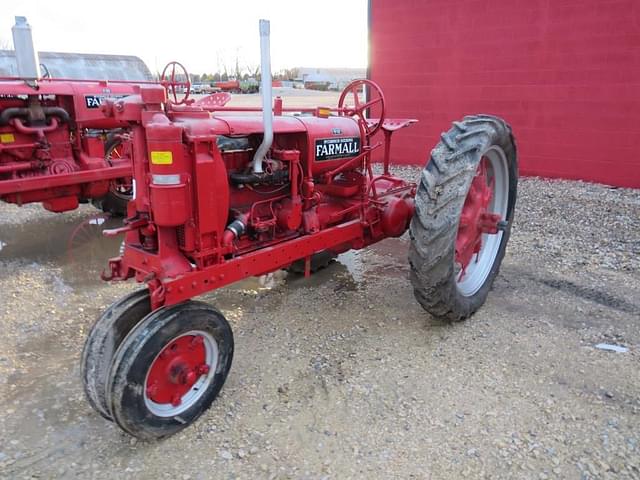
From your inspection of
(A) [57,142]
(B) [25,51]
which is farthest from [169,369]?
(B) [25,51]

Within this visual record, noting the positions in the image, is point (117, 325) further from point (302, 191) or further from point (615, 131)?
point (615, 131)

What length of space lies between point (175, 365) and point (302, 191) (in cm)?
139

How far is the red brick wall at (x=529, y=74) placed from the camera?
22.9 feet

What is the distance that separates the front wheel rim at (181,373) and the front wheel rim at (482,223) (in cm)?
182

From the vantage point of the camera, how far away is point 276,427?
267 centimetres

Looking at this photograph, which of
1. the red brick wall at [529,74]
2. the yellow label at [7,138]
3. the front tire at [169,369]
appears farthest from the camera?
the red brick wall at [529,74]

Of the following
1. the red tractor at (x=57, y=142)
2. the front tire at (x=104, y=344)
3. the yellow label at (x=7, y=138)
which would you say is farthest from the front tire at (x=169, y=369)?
the yellow label at (x=7, y=138)

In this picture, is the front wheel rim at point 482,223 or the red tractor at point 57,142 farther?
the red tractor at point 57,142

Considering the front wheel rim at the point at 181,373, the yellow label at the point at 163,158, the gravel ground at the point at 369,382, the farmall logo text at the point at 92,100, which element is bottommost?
the gravel ground at the point at 369,382

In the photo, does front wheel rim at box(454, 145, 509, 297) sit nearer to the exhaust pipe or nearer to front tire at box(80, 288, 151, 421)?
front tire at box(80, 288, 151, 421)

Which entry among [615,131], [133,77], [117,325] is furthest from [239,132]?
[133,77]

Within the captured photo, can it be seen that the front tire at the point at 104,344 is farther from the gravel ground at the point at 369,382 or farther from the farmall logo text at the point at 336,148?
the farmall logo text at the point at 336,148

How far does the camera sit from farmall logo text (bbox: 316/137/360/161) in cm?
Answer: 349

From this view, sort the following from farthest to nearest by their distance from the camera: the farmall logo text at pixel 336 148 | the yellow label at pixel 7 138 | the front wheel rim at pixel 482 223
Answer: the yellow label at pixel 7 138 → the front wheel rim at pixel 482 223 → the farmall logo text at pixel 336 148
